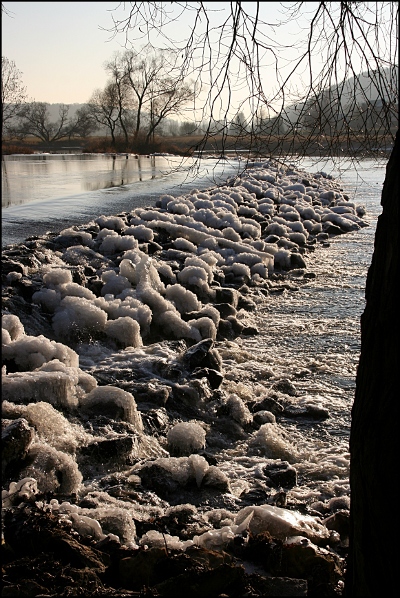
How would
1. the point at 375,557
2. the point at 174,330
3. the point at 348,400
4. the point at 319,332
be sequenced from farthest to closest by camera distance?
1. the point at 319,332
2. the point at 174,330
3. the point at 348,400
4. the point at 375,557

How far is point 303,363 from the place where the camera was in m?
5.52

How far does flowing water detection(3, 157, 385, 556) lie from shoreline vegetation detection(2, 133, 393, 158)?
0.69ft

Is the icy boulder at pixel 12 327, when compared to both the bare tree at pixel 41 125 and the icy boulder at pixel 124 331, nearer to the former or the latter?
the icy boulder at pixel 124 331

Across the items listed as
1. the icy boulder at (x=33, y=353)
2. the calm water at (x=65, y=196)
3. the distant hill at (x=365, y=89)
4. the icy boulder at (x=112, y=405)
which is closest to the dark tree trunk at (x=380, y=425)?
the distant hill at (x=365, y=89)

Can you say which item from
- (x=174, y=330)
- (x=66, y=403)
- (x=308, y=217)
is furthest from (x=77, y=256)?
(x=308, y=217)

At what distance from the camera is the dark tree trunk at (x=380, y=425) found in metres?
1.63

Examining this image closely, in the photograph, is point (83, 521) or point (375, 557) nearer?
point (375, 557)

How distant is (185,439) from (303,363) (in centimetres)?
201

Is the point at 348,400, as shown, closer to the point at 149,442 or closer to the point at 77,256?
the point at 149,442

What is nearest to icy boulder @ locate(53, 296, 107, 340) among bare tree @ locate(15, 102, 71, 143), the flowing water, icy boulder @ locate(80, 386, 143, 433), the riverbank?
the riverbank

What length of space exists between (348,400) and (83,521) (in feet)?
9.27

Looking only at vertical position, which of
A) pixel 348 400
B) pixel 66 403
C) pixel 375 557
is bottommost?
pixel 348 400

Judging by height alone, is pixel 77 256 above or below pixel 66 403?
above

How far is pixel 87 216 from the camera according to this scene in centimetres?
1041
